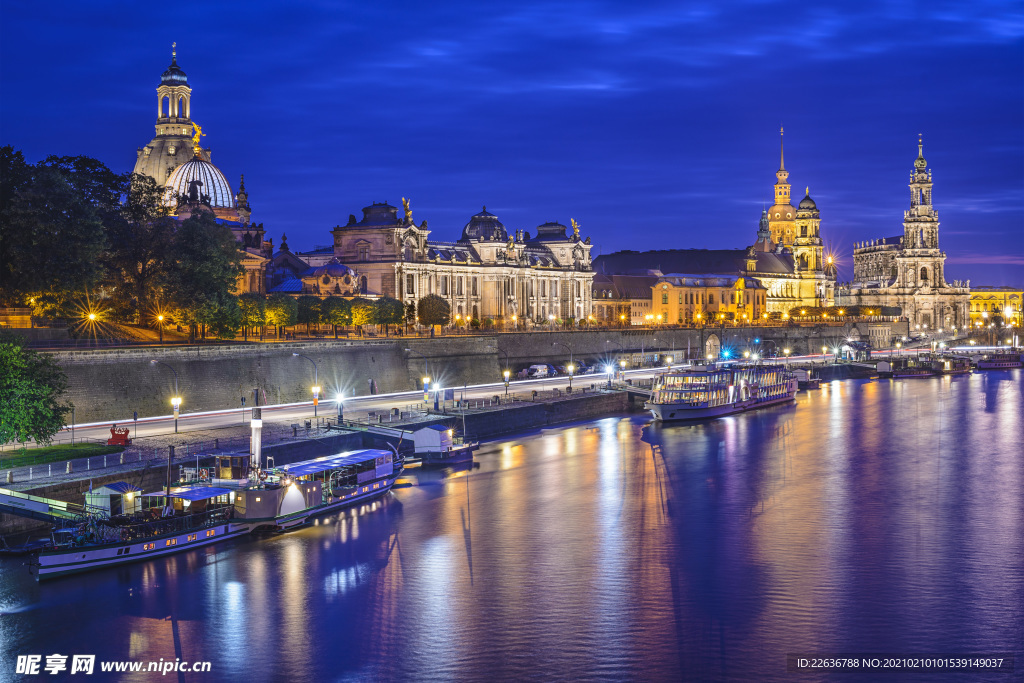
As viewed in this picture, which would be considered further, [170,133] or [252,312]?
[170,133]

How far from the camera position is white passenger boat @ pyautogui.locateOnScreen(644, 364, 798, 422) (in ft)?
256

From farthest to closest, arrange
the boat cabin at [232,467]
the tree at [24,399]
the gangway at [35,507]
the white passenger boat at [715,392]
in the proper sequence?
the white passenger boat at [715,392], the tree at [24,399], the boat cabin at [232,467], the gangway at [35,507]

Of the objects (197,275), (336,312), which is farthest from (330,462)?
(336,312)

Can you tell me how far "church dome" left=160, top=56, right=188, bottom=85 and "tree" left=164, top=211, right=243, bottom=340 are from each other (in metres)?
60.5

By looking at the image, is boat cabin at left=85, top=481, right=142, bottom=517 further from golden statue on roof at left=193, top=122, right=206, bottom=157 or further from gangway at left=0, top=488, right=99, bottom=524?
golden statue on roof at left=193, top=122, right=206, bottom=157

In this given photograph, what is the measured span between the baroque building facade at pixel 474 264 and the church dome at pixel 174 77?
2554 cm

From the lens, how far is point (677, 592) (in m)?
33.7

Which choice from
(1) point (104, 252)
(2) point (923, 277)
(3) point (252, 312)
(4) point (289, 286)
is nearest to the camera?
(1) point (104, 252)

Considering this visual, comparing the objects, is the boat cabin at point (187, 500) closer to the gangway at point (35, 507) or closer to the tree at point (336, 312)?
the gangway at point (35, 507)

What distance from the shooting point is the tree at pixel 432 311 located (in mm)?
103625

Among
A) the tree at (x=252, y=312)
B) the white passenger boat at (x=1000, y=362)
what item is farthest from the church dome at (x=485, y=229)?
the white passenger boat at (x=1000, y=362)

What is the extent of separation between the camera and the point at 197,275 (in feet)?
220

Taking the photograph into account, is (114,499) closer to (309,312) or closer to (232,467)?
(232,467)

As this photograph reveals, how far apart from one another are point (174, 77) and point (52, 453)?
89.0 meters
